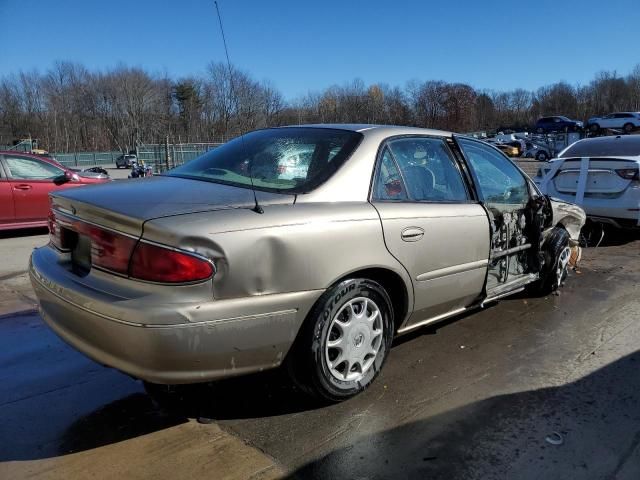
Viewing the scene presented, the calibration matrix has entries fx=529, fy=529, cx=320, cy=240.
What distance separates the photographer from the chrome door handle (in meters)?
3.16

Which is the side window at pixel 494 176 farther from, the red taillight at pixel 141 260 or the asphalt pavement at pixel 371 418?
the red taillight at pixel 141 260

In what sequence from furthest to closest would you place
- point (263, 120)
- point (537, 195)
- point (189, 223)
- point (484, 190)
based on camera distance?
point (263, 120)
point (537, 195)
point (484, 190)
point (189, 223)

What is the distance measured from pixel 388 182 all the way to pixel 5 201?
7651 mm

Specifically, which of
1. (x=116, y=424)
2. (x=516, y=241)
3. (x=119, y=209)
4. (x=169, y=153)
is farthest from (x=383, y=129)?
(x=169, y=153)

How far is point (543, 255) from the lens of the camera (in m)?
4.86

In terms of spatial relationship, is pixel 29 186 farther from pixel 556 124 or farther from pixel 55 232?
pixel 556 124

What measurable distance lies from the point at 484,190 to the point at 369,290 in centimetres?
158

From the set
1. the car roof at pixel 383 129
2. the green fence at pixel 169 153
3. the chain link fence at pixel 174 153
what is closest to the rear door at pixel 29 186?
the car roof at pixel 383 129

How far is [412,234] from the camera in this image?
3.22m

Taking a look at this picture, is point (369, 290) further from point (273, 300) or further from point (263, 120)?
point (263, 120)

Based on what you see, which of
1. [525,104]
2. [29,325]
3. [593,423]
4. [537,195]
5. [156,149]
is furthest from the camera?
[525,104]

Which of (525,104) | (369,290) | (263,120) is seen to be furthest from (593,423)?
(525,104)

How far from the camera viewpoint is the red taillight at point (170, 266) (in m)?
2.34

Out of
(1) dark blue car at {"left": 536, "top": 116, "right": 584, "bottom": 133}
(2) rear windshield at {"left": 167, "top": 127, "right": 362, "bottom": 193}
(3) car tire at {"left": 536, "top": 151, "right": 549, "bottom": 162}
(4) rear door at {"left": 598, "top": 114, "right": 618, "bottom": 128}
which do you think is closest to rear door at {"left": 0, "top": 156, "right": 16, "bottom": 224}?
(2) rear windshield at {"left": 167, "top": 127, "right": 362, "bottom": 193}
